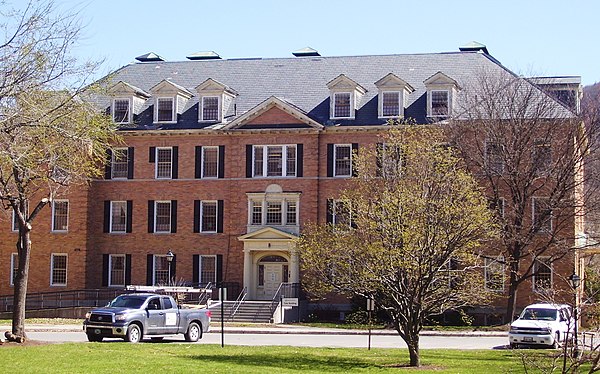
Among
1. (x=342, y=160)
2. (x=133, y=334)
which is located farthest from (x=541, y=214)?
(x=133, y=334)

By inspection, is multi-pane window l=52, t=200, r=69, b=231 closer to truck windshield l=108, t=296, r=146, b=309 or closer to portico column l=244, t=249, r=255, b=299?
portico column l=244, t=249, r=255, b=299

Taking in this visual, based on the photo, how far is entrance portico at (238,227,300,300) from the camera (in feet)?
171

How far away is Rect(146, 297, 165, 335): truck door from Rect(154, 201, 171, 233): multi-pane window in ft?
77.4

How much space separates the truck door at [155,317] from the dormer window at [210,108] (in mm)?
24564

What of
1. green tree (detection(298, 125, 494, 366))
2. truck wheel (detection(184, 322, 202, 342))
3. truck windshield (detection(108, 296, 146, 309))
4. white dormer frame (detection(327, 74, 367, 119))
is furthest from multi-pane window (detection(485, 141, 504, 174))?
truck windshield (detection(108, 296, 146, 309))

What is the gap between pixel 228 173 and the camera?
53812 millimetres

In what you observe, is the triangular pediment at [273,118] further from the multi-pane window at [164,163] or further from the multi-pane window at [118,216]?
the multi-pane window at [118,216]

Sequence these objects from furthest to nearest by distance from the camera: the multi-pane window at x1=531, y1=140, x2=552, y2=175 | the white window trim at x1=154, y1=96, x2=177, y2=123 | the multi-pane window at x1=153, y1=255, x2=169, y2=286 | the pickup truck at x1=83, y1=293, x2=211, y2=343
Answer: the white window trim at x1=154, y1=96, x2=177, y2=123
the multi-pane window at x1=153, y1=255, x2=169, y2=286
the multi-pane window at x1=531, y1=140, x2=552, y2=175
the pickup truck at x1=83, y1=293, x2=211, y2=343

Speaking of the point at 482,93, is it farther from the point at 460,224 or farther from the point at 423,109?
the point at 460,224

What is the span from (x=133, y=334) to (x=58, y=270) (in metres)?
27.0

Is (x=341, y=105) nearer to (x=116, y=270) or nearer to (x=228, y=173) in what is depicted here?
(x=228, y=173)

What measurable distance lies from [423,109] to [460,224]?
29098 mm

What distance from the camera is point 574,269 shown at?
160 ft

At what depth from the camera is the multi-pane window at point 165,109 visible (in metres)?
55.3
